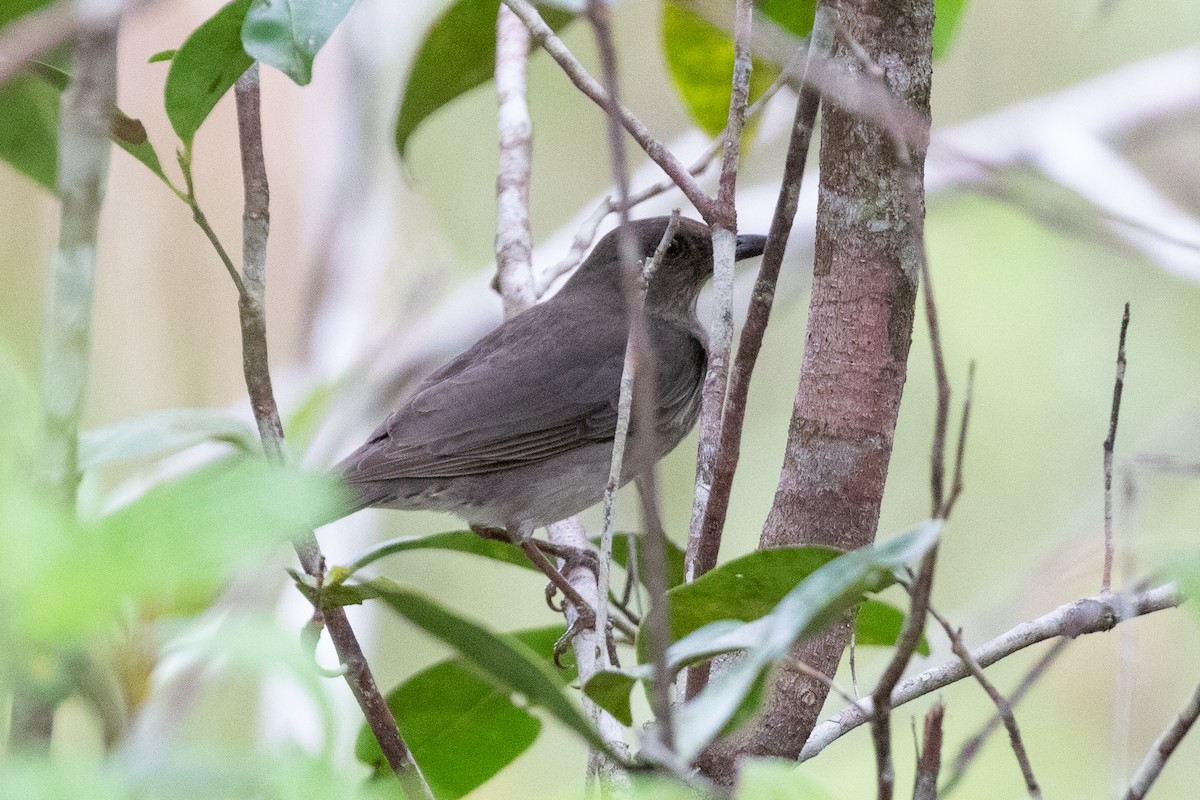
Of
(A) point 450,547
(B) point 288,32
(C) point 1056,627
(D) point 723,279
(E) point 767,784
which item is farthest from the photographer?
(A) point 450,547

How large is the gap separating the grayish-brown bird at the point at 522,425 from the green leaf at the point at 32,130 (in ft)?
5.19

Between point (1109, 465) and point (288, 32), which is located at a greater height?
point (288, 32)

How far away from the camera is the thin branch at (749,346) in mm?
1662

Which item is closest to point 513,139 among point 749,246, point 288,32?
point 749,246

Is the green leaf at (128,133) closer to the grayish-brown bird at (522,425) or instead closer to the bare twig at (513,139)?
the bare twig at (513,139)

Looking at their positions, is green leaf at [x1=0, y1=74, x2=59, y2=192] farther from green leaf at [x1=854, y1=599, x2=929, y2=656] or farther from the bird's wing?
the bird's wing

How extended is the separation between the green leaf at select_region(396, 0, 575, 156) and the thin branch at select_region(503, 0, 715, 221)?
77cm

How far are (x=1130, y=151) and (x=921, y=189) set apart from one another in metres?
5.00

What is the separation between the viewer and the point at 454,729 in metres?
2.23

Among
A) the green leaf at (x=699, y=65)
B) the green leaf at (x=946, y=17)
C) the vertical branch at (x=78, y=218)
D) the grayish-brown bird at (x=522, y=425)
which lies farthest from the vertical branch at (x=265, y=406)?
the grayish-brown bird at (x=522, y=425)

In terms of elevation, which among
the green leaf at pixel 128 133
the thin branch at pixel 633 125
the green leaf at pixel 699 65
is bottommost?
the green leaf at pixel 128 133

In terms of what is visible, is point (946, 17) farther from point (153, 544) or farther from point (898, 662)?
point (153, 544)

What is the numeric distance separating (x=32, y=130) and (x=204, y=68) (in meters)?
0.48

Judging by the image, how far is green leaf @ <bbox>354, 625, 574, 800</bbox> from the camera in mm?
2221
